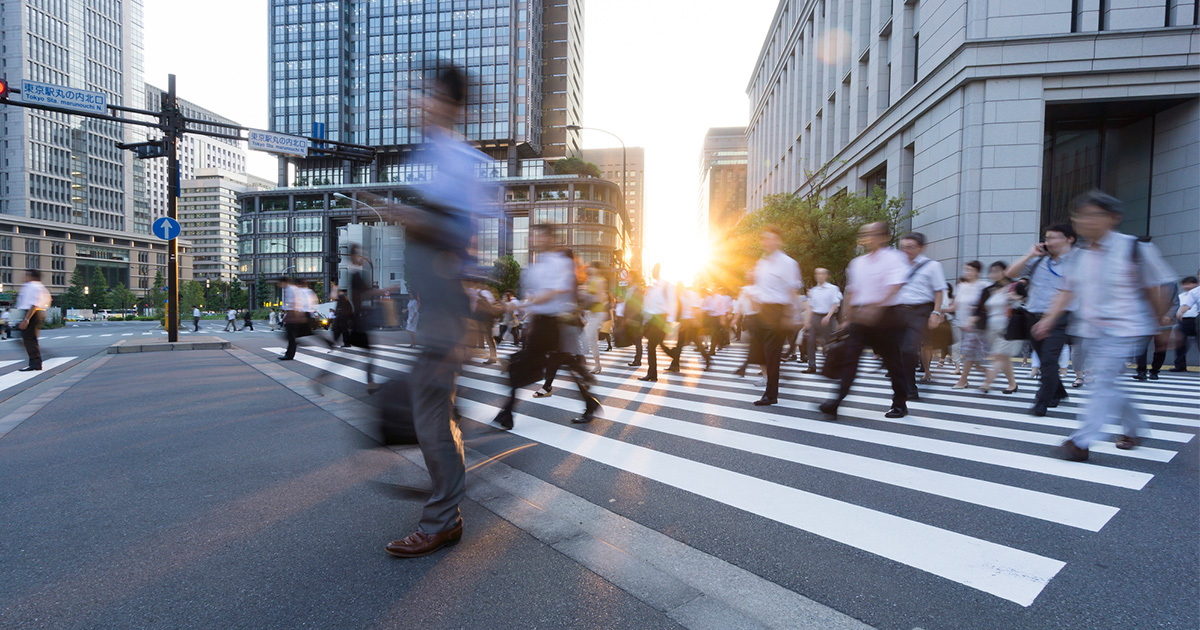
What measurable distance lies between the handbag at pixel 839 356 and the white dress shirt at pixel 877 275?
1.13 feet

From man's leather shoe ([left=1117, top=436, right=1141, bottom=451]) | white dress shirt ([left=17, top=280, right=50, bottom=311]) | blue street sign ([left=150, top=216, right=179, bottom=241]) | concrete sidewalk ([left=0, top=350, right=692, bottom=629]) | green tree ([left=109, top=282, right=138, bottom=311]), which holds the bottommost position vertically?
green tree ([left=109, top=282, right=138, bottom=311])

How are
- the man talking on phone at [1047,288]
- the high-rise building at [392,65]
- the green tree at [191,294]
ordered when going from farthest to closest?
the green tree at [191,294]
the high-rise building at [392,65]
the man talking on phone at [1047,288]

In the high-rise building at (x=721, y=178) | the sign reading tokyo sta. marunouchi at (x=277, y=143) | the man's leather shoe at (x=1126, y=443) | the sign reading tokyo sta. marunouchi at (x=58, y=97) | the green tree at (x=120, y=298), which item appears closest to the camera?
the man's leather shoe at (x=1126, y=443)

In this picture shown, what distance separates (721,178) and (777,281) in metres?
158

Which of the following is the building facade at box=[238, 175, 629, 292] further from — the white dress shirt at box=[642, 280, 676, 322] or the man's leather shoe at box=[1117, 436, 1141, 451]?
the man's leather shoe at box=[1117, 436, 1141, 451]

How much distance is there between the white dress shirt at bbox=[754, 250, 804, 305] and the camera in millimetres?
6184

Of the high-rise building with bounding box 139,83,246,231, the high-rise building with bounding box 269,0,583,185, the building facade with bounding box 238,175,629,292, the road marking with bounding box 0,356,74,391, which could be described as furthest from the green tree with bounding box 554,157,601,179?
the high-rise building with bounding box 139,83,246,231

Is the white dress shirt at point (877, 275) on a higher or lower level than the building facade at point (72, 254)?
lower

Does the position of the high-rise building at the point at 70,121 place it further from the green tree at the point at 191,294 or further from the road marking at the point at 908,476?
the road marking at the point at 908,476

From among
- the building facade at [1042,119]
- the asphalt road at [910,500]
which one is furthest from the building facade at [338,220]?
the asphalt road at [910,500]

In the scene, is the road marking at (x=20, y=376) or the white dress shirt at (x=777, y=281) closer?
the white dress shirt at (x=777, y=281)

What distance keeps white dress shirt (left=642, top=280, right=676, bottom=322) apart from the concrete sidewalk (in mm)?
4773

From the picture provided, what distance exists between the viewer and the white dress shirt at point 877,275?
5133 mm

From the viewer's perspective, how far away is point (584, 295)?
5.51 metres
